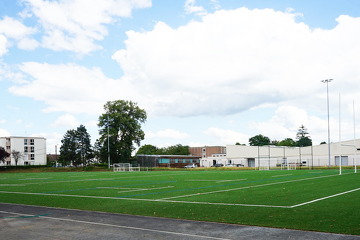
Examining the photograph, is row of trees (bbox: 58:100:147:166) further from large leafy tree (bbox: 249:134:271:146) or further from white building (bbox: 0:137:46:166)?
large leafy tree (bbox: 249:134:271:146)

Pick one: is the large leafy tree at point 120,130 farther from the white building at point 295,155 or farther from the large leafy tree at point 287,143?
the large leafy tree at point 287,143

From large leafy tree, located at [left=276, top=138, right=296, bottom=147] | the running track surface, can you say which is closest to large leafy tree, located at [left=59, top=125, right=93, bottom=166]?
large leafy tree, located at [left=276, top=138, right=296, bottom=147]

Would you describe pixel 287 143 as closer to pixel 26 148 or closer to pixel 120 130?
pixel 120 130

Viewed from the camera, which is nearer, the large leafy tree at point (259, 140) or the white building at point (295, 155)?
the white building at point (295, 155)

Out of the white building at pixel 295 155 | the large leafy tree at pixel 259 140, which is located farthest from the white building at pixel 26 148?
the large leafy tree at pixel 259 140

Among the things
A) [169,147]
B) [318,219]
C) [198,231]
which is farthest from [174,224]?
[169,147]

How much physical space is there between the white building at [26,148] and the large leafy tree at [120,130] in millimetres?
47528

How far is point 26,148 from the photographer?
128125 mm

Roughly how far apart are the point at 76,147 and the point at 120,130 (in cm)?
2739

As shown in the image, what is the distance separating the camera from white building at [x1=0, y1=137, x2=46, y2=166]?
124169 millimetres

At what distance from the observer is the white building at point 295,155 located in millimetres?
69625

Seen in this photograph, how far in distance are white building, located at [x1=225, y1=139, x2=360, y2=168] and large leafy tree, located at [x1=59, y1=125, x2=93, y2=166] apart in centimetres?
4162

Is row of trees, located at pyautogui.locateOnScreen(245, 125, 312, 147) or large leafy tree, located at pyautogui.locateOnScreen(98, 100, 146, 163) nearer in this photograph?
large leafy tree, located at pyautogui.locateOnScreen(98, 100, 146, 163)

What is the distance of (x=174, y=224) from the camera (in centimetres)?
996
